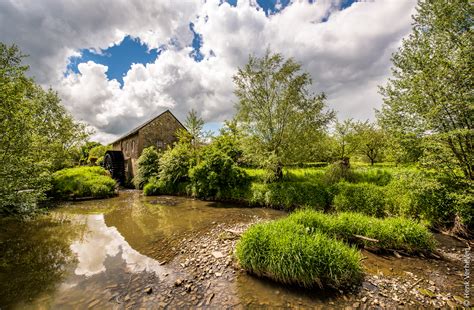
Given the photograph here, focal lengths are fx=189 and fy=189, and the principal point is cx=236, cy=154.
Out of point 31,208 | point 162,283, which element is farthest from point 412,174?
point 31,208

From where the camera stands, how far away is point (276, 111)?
12172 mm

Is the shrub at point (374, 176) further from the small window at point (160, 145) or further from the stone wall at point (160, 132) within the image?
the small window at point (160, 145)

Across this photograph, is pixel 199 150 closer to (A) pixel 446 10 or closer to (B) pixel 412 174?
(B) pixel 412 174

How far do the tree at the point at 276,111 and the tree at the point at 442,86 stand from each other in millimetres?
4350

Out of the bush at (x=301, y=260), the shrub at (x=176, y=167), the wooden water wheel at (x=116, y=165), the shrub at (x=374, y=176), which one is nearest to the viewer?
the bush at (x=301, y=260)

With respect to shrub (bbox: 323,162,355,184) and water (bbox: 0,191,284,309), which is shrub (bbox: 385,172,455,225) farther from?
water (bbox: 0,191,284,309)

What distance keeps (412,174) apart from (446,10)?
19.5 ft

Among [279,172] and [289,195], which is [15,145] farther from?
[279,172]

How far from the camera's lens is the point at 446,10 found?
22.0 ft

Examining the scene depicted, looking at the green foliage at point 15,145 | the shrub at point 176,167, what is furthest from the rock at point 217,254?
the shrub at point 176,167

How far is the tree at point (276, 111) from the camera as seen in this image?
11.6 meters

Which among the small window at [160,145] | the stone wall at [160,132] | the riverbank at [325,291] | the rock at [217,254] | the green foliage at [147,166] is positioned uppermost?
the stone wall at [160,132]

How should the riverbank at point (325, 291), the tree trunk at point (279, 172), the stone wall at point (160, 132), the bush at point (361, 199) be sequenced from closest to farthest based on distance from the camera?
1. the riverbank at point (325, 291)
2. the bush at point (361, 199)
3. the tree trunk at point (279, 172)
4. the stone wall at point (160, 132)

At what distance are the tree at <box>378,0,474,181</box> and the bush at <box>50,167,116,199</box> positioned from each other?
63.5ft
